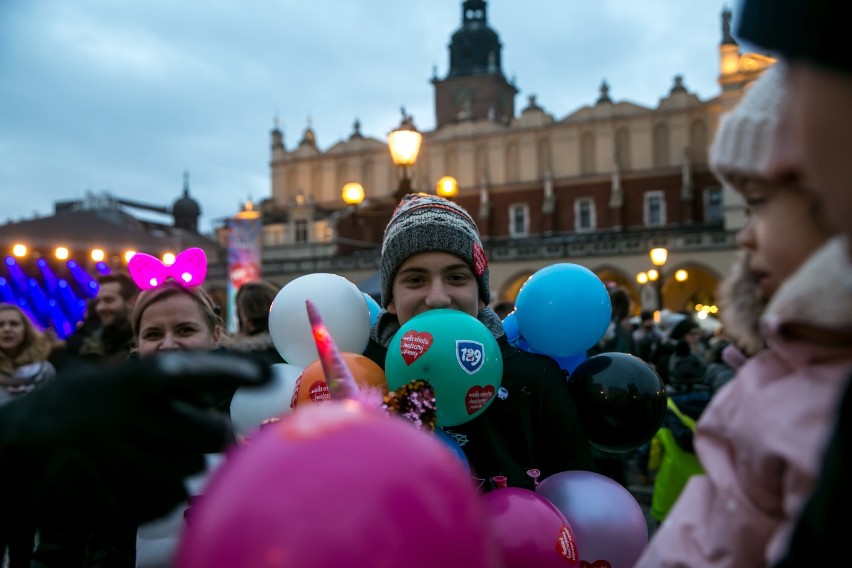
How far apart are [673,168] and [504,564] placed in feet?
139

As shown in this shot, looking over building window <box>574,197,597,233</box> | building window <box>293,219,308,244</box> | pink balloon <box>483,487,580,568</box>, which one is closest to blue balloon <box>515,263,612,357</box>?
pink balloon <box>483,487,580,568</box>

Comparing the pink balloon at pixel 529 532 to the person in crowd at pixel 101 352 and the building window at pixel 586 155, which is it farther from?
the building window at pixel 586 155

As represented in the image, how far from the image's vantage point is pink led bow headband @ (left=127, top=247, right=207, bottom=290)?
9.53ft

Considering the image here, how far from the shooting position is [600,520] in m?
2.14

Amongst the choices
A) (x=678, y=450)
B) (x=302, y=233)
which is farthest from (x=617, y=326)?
(x=302, y=233)

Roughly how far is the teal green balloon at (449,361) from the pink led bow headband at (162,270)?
132 centimetres

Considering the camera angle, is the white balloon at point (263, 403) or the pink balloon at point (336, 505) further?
the white balloon at point (263, 403)

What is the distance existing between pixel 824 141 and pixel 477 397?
1.32 m

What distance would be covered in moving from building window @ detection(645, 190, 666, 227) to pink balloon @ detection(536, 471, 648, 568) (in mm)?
41264

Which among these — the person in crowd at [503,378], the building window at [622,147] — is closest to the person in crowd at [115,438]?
the person in crowd at [503,378]

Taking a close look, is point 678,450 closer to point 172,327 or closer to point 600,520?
point 600,520

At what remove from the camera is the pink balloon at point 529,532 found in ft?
5.64

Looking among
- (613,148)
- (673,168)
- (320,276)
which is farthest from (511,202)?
(320,276)

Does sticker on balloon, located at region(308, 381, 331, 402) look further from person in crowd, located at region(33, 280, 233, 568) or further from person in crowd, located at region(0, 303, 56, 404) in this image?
person in crowd, located at region(0, 303, 56, 404)
